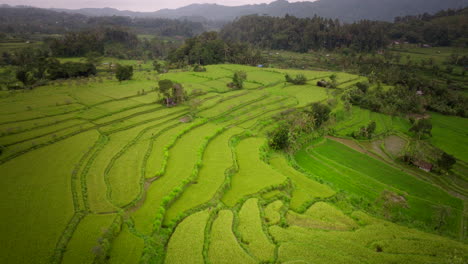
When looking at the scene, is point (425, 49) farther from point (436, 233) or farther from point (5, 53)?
point (5, 53)

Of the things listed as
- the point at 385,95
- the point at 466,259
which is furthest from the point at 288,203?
the point at 385,95

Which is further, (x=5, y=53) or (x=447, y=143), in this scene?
(x=5, y=53)

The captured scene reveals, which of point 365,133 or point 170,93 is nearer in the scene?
point 365,133

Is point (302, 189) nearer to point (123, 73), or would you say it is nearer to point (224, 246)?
point (224, 246)

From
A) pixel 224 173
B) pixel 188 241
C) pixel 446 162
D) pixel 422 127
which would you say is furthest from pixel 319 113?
pixel 188 241

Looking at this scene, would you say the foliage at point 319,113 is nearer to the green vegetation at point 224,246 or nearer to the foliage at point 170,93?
the foliage at point 170,93

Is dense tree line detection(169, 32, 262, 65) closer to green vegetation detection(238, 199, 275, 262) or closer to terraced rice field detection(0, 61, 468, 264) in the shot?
terraced rice field detection(0, 61, 468, 264)
